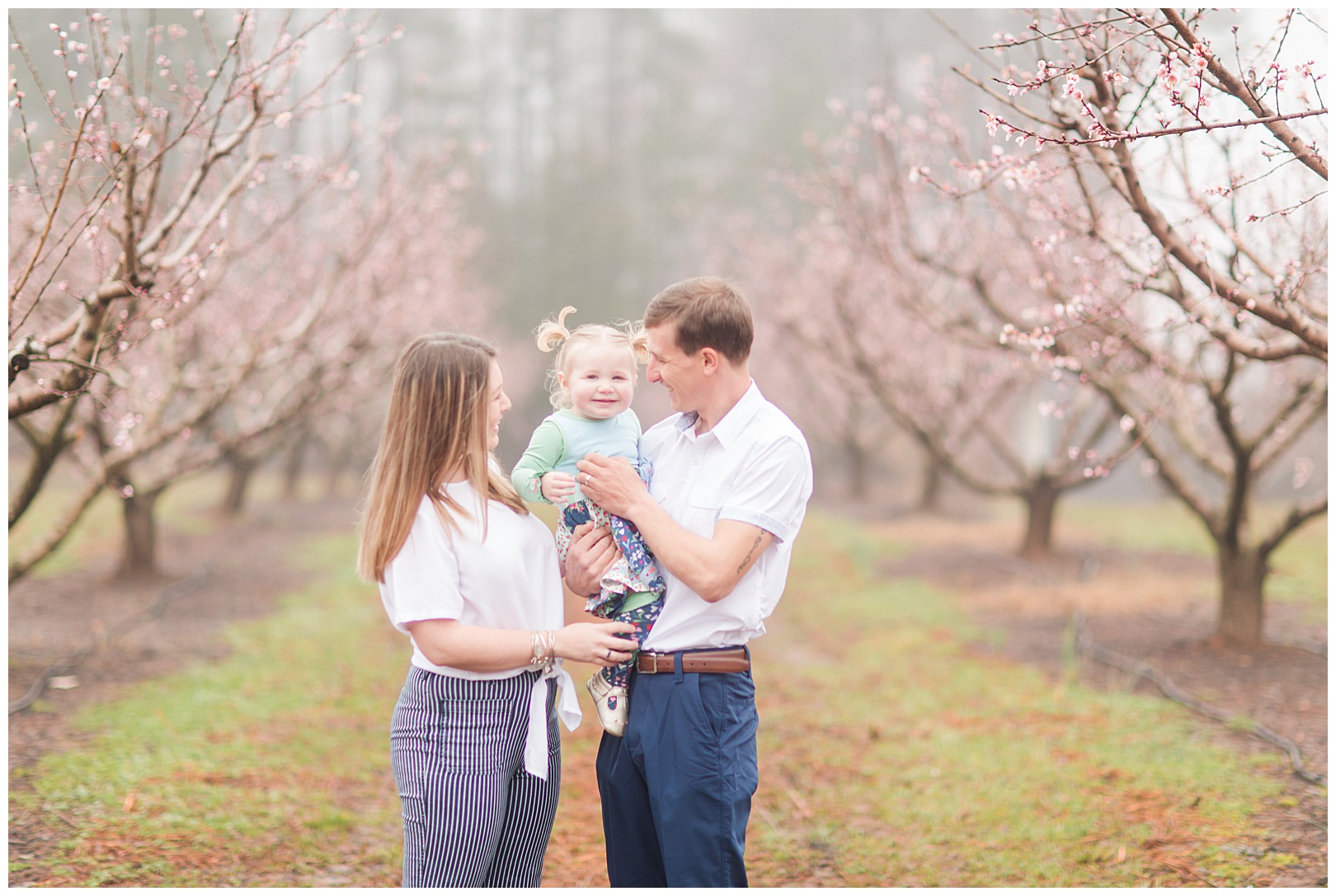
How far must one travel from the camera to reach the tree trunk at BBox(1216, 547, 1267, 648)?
677 centimetres

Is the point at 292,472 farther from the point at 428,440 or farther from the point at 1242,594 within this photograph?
the point at 428,440

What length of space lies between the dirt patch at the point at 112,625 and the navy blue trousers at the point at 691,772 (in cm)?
252

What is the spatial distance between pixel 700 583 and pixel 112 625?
696cm

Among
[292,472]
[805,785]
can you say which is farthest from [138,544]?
[292,472]

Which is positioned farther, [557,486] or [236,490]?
[236,490]

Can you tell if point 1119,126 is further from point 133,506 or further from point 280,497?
point 280,497

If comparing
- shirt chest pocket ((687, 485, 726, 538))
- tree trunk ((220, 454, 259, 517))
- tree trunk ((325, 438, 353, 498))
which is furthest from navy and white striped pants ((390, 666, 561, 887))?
tree trunk ((325, 438, 353, 498))

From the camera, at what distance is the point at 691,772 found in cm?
246

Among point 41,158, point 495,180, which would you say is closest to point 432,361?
point 41,158

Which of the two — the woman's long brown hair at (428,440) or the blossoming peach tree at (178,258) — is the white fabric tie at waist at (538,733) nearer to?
the woman's long brown hair at (428,440)

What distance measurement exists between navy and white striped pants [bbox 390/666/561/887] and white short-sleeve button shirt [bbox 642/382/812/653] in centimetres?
40

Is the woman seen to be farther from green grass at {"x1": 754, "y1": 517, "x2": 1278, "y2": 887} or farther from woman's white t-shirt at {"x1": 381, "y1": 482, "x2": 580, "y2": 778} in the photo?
green grass at {"x1": 754, "y1": 517, "x2": 1278, "y2": 887}

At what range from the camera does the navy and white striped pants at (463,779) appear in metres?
2.37

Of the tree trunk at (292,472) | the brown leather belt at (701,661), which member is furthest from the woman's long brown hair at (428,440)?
the tree trunk at (292,472)
